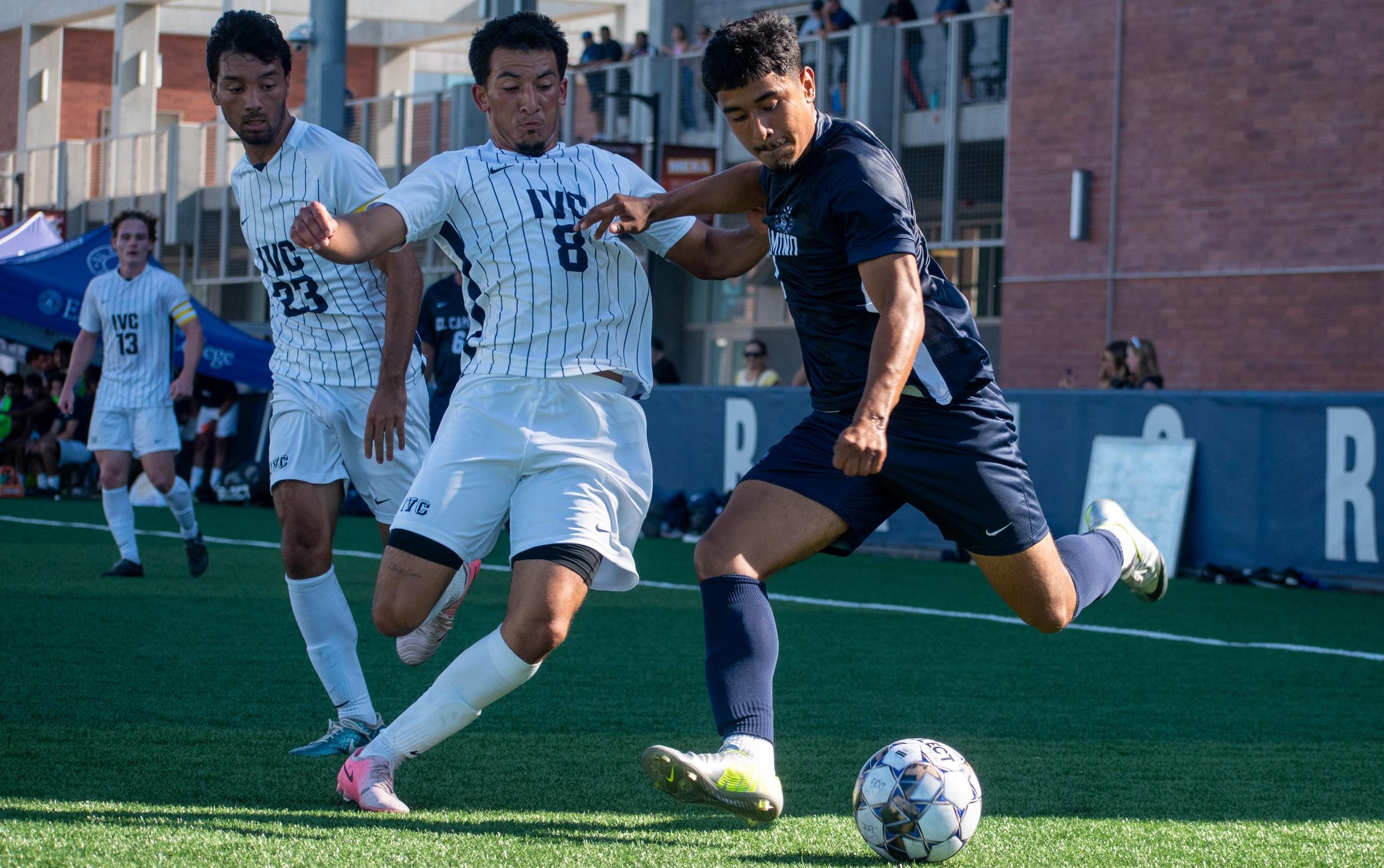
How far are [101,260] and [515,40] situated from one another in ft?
53.6

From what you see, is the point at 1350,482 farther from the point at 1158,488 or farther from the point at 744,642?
the point at 744,642

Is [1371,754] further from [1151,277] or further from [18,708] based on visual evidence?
[1151,277]

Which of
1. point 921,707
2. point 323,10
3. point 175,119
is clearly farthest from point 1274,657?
point 175,119

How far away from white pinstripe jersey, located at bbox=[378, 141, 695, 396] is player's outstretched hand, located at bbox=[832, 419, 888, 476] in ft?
2.85

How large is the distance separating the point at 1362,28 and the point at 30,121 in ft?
99.0

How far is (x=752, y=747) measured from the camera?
3930mm

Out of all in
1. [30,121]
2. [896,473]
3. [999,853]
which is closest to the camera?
[999,853]

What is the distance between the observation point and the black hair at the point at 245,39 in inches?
203

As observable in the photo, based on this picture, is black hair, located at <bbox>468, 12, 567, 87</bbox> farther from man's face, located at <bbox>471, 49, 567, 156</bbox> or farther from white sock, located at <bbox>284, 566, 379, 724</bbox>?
white sock, located at <bbox>284, 566, 379, 724</bbox>

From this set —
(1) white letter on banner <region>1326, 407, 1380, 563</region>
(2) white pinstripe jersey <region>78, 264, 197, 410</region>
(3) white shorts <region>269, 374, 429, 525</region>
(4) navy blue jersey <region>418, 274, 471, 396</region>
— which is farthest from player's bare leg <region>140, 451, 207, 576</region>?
(1) white letter on banner <region>1326, 407, 1380, 563</region>

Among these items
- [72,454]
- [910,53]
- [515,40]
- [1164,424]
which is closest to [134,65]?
[72,454]

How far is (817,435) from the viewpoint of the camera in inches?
172

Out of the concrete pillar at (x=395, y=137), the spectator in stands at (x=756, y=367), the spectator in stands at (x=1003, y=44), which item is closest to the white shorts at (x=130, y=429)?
the spectator in stands at (x=756, y=367)

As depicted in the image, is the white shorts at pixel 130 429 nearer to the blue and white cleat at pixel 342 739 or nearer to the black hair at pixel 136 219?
the black hair at pixel 136 219
